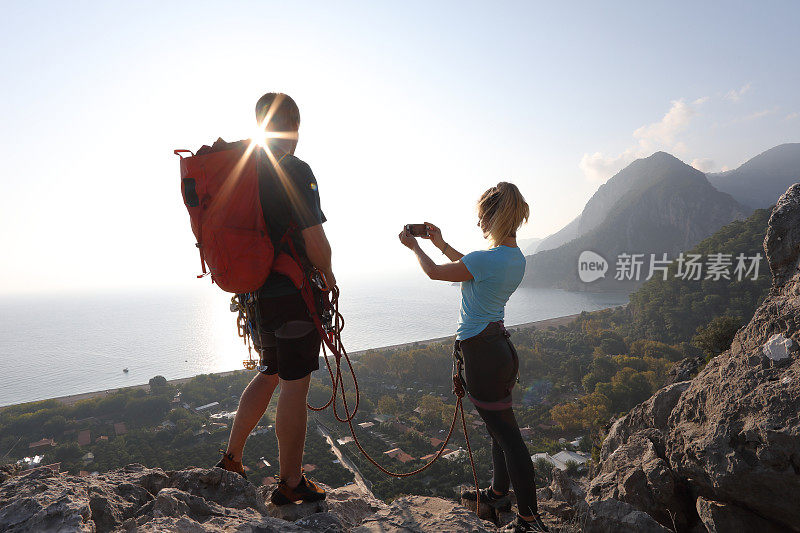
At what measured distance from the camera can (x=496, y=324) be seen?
232 centimetres

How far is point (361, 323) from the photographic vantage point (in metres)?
81.9

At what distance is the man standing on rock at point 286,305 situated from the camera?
201cm

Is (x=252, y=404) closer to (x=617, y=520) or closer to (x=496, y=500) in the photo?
(x=496, y=500)

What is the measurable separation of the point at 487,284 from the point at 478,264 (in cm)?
14

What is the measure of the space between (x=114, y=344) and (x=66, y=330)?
127 ft

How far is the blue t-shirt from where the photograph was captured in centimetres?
215

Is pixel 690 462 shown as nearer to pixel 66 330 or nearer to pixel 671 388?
pixel 671 388

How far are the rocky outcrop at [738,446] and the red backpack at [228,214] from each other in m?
2.22

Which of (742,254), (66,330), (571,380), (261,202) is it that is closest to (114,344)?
(66,330)

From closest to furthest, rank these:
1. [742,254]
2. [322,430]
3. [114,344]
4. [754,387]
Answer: [754,387], [322,430], [742,254], [114,344]

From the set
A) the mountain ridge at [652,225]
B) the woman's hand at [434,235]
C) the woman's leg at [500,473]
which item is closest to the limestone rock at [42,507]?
the woman's hand at [434,235]

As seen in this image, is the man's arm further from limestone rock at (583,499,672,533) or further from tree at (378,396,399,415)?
tree at (378,396,399,415)

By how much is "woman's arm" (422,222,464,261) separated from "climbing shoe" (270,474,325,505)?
5.61ft

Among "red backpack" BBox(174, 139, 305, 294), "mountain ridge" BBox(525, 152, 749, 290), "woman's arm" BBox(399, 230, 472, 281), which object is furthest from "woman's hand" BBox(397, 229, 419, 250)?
"mountain ridge" BBox(525, 152, 749, 290)
